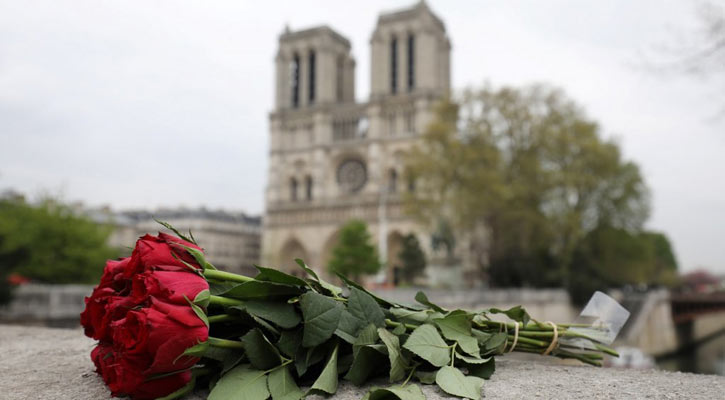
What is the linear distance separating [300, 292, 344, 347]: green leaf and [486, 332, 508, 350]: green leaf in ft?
1.81

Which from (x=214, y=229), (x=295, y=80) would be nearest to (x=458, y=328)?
(x=295, y=80)

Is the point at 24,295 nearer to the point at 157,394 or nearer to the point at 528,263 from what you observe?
the point at 157,394

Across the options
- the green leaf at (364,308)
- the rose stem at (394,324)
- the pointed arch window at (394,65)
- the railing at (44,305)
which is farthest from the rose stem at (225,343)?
the pointed arch window at (394,65)

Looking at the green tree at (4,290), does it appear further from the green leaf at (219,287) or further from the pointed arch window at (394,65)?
the pointed arch window at (394,65)

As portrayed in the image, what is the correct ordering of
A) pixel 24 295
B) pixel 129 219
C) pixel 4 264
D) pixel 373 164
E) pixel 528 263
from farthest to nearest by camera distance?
1. pixel 129 219
2. pixel 373 164
3. pixel 528 263
4. pixel 24 295
5. pixel 4 264

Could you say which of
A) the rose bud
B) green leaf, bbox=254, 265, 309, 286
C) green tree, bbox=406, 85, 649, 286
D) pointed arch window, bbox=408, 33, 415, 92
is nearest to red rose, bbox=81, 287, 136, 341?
the rose bud

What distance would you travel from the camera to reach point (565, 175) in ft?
89.2

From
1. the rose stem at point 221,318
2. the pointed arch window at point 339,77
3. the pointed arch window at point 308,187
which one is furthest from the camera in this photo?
the pointed arch window at point 339,77

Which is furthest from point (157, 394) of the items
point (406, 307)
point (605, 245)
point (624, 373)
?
point (605, 245)

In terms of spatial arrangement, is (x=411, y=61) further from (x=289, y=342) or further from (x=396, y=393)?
(x=396, y=393)

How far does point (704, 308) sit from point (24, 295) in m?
36.8

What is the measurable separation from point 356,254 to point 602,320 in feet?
113

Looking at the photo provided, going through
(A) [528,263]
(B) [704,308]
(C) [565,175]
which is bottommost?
(B) [704,308]

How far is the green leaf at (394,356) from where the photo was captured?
5.77 ft
